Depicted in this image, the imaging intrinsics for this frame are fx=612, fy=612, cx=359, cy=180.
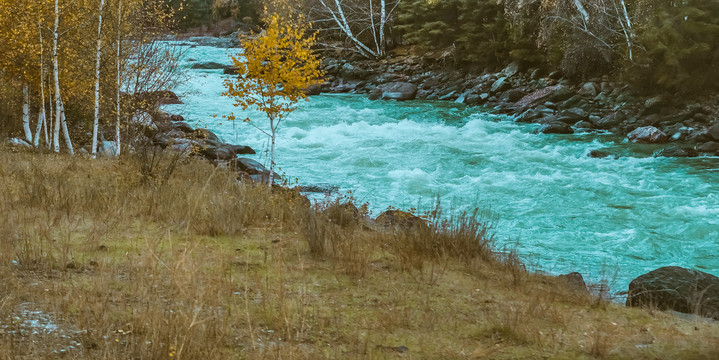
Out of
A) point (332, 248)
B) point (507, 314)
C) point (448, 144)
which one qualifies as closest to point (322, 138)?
point (448, 144)

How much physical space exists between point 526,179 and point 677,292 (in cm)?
801

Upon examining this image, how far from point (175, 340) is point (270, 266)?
2290 mm

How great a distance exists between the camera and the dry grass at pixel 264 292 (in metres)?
3.36

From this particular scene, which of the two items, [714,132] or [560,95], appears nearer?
[714,132]

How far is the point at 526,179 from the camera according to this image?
1388cm

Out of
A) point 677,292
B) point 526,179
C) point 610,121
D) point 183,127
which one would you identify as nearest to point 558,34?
point 610,121

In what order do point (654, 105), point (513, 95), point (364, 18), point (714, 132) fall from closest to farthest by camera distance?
1. point (714, 132)
2. point (654, 105)
3. point (513, 95)
4. point (364, 18)

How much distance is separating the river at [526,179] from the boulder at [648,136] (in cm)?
67

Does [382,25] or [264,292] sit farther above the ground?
[382,25]

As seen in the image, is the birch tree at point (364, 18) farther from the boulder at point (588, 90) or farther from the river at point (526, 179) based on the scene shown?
the boulder at point (588, 90)

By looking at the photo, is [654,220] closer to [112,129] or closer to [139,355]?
[139,355]

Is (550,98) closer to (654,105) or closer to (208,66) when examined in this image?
(654,105)

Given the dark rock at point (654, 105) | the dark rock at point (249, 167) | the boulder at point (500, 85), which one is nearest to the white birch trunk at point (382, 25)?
the boulder at point (500, 85)

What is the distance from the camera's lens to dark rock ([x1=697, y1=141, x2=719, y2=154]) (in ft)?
52.0
